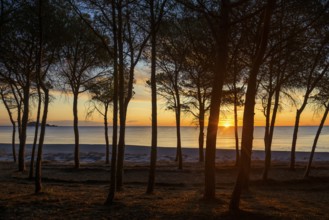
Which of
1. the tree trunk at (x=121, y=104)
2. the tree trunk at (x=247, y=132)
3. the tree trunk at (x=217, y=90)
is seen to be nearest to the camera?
the tree trunk at (x=247, y=132)

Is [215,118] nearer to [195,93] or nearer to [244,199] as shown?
[244,199]

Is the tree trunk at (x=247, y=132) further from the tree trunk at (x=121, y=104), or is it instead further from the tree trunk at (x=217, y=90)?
the tree trunk at (x=121, y=104)

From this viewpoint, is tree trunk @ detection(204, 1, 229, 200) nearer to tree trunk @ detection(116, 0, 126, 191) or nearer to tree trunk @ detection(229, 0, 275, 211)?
tree trunk @ detection(229, 0, 275, 211)

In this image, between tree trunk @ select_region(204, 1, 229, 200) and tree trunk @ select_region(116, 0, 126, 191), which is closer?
tree trunk @ select_region(204, 1, 229, 200)

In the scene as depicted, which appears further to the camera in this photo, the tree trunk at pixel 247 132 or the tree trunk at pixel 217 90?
the tree trunk at pixel 217 90

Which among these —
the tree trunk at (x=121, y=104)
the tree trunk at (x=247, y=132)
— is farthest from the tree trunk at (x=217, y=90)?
the tree trunk at (x=121, y=104)

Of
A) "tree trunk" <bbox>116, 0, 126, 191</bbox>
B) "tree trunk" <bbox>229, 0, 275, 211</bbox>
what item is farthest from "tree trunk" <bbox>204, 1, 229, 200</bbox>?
"tree trunk" <bbox>116, 0, 126, 191</bbox>

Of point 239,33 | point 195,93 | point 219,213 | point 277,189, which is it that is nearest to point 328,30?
point 239,33

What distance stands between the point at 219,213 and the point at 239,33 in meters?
7.95

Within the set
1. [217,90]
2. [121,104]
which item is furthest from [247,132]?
[121,104]

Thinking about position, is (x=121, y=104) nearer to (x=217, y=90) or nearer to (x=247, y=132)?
(x=217, y=90)

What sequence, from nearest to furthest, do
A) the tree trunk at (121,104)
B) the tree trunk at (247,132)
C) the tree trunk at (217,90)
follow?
the tree trunk at (247,132), the tree trunk at (217,90), the tree trunk at (121,104)

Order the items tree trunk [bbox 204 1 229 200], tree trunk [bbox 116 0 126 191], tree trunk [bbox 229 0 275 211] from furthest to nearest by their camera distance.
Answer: tree trunk [bbox 116 0 126 191] < tree trunk [bbox 204 1 229 200] < tree trunk [bbox 229 0 275 211]

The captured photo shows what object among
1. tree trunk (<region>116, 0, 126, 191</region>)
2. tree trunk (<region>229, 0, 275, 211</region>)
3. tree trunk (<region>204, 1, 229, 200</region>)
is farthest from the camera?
tree trunk (<region>116, 0, 126, 191</region>)
